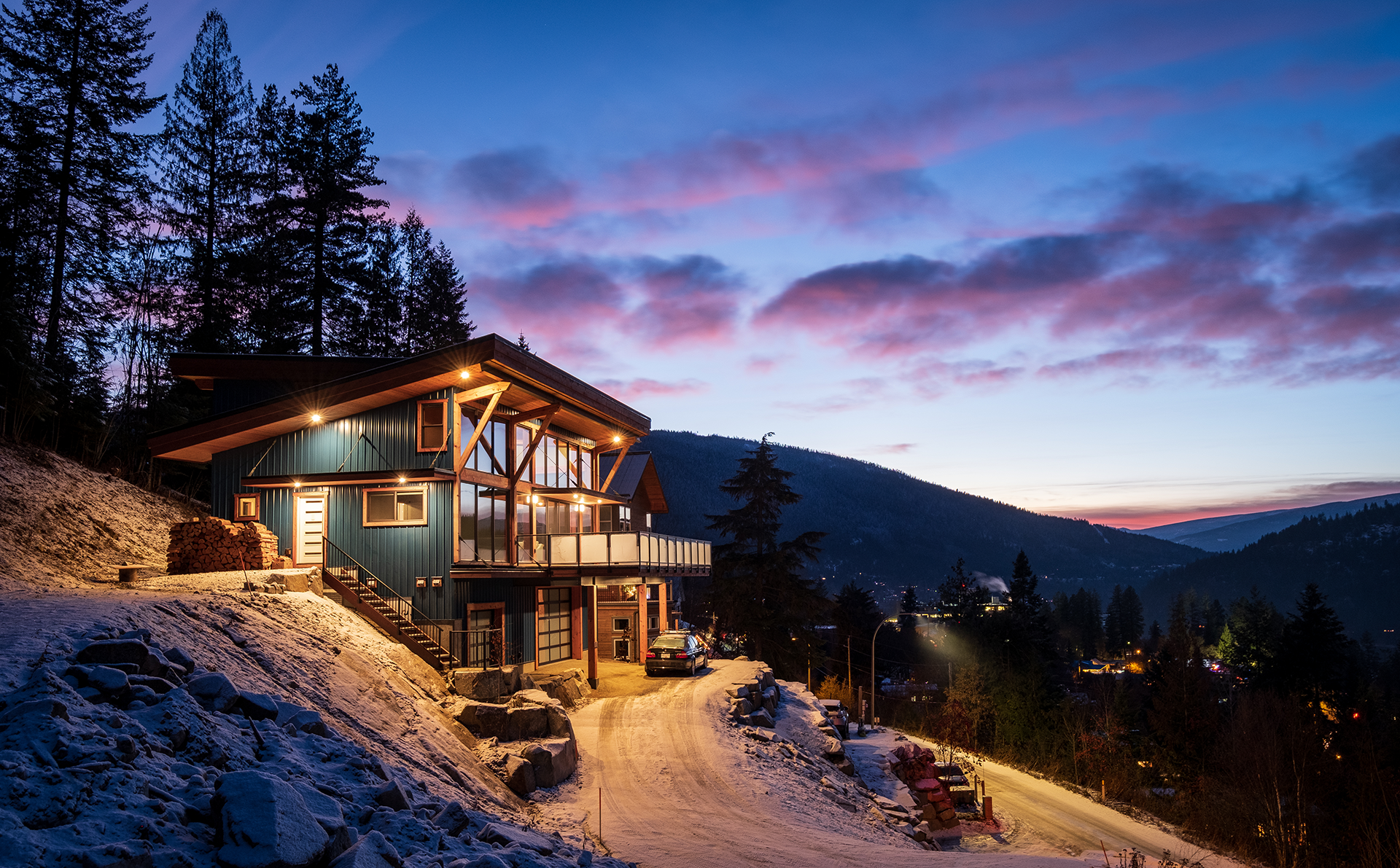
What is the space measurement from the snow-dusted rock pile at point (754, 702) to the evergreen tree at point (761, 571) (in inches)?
732

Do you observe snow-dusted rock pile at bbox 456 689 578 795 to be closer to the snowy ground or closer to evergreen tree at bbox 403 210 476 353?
the snowy ground

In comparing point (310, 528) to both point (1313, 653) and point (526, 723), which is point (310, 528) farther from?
point (1313, 653)

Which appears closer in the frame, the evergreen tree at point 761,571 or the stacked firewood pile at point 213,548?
the stacked firewood pile at point 213,548

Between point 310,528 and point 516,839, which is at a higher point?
point 310,528

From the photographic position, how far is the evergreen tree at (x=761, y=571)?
4856 centimetres

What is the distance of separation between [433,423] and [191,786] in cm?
1773

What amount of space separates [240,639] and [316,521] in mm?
11793

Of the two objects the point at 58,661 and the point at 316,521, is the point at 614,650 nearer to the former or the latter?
the point at 316,521

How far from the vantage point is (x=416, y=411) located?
Answer: 2453 centimetres

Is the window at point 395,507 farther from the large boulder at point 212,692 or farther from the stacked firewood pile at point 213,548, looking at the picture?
the large boulder at point 212,692

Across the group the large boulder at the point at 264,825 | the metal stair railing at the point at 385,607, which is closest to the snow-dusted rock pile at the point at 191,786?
the large boulder at the point at 264,825

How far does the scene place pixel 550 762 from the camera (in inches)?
660

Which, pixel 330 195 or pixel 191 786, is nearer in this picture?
pixel 191 786

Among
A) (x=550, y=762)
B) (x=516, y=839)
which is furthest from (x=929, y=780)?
(x=516, y=839)
